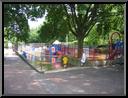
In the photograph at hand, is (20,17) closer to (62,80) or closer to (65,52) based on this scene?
(65,52)

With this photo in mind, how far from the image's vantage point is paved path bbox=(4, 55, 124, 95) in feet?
31.0

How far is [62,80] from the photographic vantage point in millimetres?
9539

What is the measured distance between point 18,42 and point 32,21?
628 millimetres

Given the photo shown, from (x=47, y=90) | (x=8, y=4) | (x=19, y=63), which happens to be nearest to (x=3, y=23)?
(x=8, y=4)

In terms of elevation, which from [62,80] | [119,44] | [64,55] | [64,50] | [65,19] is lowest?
[62,80]

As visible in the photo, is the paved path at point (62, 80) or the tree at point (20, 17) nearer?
the tree at point (20, 17)

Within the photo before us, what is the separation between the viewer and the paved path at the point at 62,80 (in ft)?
31.0

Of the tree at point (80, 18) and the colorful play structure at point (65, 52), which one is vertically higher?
the tree at point (80, 18)

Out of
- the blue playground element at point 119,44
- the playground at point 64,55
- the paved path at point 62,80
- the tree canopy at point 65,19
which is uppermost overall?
the tree canopy at point 65,19

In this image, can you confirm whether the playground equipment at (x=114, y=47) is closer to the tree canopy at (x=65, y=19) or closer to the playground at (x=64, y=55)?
the playground at (x=64, y=55)

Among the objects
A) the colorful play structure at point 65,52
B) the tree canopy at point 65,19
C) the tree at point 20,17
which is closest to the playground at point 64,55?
the colorful play structure at point 65,52

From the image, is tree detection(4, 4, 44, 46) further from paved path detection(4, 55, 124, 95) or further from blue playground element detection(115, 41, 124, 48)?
blue playground element detection(115, 41, 124, 48)

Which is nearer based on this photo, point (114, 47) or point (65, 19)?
point (114, 47)

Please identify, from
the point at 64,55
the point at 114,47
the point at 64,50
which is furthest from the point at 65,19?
the point at 114,47
